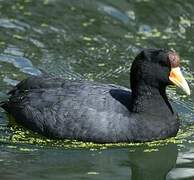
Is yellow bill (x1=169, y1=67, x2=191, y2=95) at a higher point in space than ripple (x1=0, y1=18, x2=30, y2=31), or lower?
higher

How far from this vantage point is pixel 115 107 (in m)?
7.97

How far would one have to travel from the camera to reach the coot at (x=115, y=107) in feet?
25.7

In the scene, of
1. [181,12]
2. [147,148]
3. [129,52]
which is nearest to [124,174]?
[147,148]

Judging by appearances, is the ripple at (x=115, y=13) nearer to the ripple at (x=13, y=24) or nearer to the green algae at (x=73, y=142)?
the ripple at (x=13, y=24)

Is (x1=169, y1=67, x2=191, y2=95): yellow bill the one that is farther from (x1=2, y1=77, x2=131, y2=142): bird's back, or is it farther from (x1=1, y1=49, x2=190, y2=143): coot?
(x1=2, y1=77, x2=131, y2=142): bird's back

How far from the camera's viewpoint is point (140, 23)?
39.2ft

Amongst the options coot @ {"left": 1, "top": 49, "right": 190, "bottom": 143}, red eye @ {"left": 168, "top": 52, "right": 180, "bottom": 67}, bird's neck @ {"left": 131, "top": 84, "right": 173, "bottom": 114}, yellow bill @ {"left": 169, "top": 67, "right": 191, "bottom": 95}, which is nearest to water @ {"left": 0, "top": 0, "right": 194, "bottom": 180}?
coot @ {"left": 1, "top": 49, "right": 190, "bottom": 143}

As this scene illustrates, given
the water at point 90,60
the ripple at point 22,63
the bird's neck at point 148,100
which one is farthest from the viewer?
the ripple at point 22,63

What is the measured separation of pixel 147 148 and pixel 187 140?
529 mm

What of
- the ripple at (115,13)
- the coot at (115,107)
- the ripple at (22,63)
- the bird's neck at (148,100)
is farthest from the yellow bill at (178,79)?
the ripple at (115,13)

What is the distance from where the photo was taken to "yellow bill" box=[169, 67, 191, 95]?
7.84m

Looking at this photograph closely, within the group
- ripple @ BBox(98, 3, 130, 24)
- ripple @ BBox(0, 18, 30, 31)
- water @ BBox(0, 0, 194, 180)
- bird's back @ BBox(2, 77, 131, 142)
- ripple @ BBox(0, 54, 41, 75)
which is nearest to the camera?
water @ BBox(0, 0, 194, 180)

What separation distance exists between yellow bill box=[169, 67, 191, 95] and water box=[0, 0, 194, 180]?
63 centimetres

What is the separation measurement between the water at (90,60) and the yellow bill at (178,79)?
0.63 metres
